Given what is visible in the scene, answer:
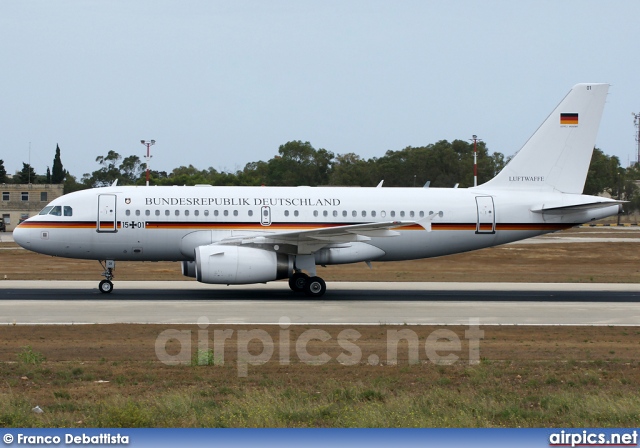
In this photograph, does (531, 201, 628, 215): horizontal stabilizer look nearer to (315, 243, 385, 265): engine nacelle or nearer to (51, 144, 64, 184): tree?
(315, 243, 385, 265): engine nacelle

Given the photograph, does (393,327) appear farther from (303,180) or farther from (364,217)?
(303,180)

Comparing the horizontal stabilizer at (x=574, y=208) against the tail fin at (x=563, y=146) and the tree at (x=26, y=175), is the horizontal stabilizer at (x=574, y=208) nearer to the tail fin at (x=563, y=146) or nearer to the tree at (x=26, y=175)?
the tail fin at (x=563, y=146)

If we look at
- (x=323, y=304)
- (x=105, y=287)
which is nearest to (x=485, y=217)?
(x=323, y=304)

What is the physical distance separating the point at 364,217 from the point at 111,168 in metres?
112

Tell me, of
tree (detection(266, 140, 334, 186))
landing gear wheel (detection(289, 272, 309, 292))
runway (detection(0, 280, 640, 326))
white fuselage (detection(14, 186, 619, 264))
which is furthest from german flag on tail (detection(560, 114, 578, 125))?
tree (detection(266, 140, 334, 186))

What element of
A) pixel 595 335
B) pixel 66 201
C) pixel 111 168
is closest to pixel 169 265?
pixel 66 201

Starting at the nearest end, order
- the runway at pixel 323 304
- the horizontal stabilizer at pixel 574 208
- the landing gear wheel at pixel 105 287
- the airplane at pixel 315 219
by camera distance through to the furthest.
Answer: the runway at pixel 323 304, the airplane at pixel 315 219, the landing gear wheel at pixel 105 287, the horizontal stabilizer at pixel 574 208

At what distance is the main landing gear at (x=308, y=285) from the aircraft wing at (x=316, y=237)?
104cm

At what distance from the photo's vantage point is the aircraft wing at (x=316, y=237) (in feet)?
83.6

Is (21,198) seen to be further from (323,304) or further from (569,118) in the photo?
(323,304)

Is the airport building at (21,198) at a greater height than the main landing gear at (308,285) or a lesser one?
greater

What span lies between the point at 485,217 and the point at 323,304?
7.57 meters

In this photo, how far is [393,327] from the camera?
64.8 ft

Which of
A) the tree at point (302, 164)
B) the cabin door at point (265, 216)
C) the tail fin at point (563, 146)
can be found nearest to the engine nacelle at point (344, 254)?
the cabin door at point (265, 216)
